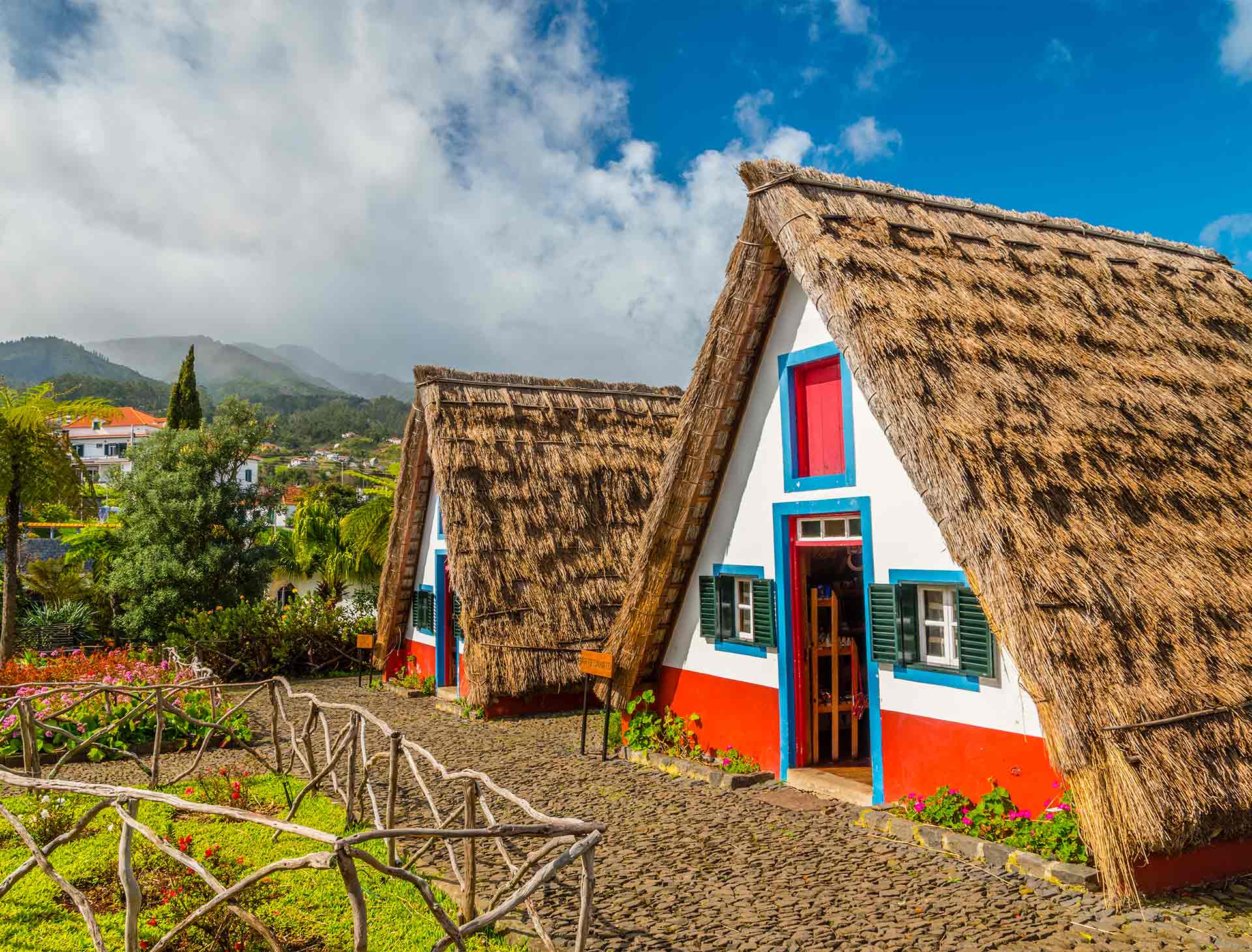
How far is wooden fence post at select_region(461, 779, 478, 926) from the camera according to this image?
5383mm

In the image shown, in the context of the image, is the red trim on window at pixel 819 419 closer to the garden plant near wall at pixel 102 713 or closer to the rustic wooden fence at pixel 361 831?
the rustic wooden fence at pixel 361 831

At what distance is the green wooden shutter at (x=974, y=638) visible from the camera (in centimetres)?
717

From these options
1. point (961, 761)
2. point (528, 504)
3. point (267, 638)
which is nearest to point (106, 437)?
point (267, 638)

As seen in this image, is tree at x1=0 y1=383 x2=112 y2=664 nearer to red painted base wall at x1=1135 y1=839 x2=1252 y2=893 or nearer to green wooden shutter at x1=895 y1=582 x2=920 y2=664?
green wooden shutter at x1=895 y1=582 x2=920 y2=664

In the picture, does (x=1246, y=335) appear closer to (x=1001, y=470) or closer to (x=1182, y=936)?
(x=1001, y=470)

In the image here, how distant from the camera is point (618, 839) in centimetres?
754

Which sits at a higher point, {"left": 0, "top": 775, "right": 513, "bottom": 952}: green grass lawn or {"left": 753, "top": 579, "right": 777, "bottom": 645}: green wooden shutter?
{"left": 753, "top": 579, "right": 777, "bottom": 645}: green wooden shutter

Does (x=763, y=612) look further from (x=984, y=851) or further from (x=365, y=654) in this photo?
(x=365, y=654)

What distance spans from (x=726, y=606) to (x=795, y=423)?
7.29 feet

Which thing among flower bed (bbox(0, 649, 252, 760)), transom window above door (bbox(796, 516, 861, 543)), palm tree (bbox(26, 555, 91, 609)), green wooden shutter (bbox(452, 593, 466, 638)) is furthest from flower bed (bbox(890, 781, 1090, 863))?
palm tree (bbox(26, 555, 91, 609))

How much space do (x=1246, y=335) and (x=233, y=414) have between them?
18461 mm

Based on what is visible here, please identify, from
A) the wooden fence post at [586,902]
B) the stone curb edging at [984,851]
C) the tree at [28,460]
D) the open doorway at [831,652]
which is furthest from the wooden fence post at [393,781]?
the tree at [28,460]

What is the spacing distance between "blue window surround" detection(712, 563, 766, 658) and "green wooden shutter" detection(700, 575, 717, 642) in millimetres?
86

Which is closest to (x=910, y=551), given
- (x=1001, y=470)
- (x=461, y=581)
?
(x=1001, y=470)
